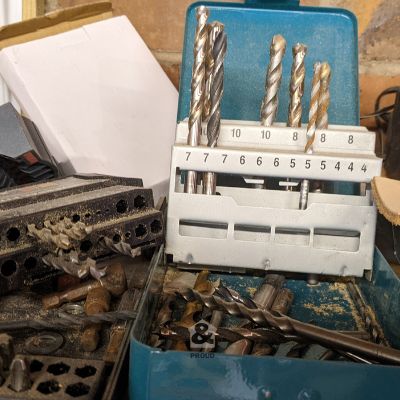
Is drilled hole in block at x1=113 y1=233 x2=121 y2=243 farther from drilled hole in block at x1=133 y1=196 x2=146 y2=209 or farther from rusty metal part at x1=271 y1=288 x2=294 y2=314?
rusty metal part at x1=271 y1=288 x2=294 y2=314

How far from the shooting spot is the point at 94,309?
18.1 inches

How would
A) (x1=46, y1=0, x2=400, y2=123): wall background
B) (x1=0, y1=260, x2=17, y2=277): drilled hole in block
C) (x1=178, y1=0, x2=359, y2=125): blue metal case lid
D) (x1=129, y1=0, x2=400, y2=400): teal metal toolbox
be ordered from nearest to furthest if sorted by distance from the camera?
1. (x1=129, y1=0, x2=400, y2=400): teal metal toolbox
2. (x1=0, y1=260, x2=17, y2=277): drilled hole in block
3. (x1=178, y1=0, x2=359, y2=125): blue metal case lid
4. (x1=46, y1=0, x2=400, y2=123): wall background

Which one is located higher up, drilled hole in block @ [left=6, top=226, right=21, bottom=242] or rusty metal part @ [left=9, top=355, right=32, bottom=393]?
drilled hole in block @ [left=6, top=226, right=21, bottom=242]

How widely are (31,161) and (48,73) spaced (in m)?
0.17

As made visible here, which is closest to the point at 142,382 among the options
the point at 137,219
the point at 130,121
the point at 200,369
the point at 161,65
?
the point at 200,369

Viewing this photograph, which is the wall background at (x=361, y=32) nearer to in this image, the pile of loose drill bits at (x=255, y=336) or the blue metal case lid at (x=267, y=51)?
the blue metal case lid at (x=267, y=51)

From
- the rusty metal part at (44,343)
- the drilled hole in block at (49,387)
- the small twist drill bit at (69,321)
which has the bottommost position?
the rusty metal part at (44,343)

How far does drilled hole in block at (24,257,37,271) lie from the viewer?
46 centimetres

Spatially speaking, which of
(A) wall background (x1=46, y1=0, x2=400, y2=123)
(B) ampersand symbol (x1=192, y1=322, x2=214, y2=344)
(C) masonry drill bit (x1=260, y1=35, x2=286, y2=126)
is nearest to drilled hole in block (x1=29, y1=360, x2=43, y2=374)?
(B) ampersand symbol (x1=192, y1=322, x2=214, y2=344)

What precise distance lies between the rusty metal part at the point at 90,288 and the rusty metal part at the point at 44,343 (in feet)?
0.15

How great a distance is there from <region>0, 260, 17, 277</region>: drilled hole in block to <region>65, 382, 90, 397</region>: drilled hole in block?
136 millimetres

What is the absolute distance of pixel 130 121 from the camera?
2.61 ft

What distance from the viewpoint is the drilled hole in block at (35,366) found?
1.23 feet

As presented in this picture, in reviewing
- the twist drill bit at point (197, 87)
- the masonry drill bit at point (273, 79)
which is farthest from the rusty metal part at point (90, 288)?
the masonry drill bit at point (273, 79)
